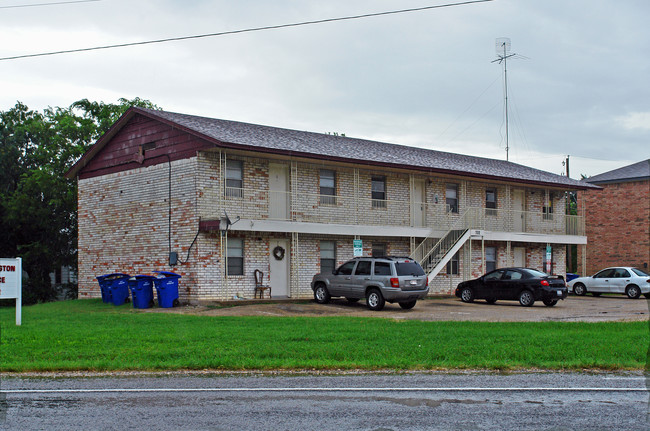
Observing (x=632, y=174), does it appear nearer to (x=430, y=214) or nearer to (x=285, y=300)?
(x=430, y=214)

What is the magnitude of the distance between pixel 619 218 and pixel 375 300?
80.8ft

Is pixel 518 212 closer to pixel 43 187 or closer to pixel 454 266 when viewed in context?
pixel 454 266

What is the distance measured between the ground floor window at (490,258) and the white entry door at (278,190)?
39.3 ft

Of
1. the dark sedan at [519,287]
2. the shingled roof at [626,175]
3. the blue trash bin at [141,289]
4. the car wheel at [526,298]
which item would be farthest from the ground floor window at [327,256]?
the shingled roof at [626,175]

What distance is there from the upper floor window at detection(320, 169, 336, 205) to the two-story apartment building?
0.14ft

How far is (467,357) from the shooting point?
482 inches

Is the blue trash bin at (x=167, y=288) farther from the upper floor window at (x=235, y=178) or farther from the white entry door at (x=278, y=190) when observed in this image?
the white entry door at (x=278, y=190)

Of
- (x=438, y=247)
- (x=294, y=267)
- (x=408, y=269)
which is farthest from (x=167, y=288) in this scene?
(x=438, y=247)

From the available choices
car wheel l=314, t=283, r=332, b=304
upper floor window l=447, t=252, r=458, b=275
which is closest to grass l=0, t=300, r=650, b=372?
car wheel l=314, t=283, r=332, b=304

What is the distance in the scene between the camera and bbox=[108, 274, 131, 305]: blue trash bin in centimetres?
2594

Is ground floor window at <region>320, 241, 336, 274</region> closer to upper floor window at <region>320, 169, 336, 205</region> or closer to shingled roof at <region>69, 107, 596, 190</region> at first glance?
upper floor window at <region>320, 169, 336, 205</region>

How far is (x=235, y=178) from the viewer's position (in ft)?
88.1

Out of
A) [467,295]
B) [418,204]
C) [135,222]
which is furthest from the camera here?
[418,204]

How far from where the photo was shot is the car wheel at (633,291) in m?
32.8
